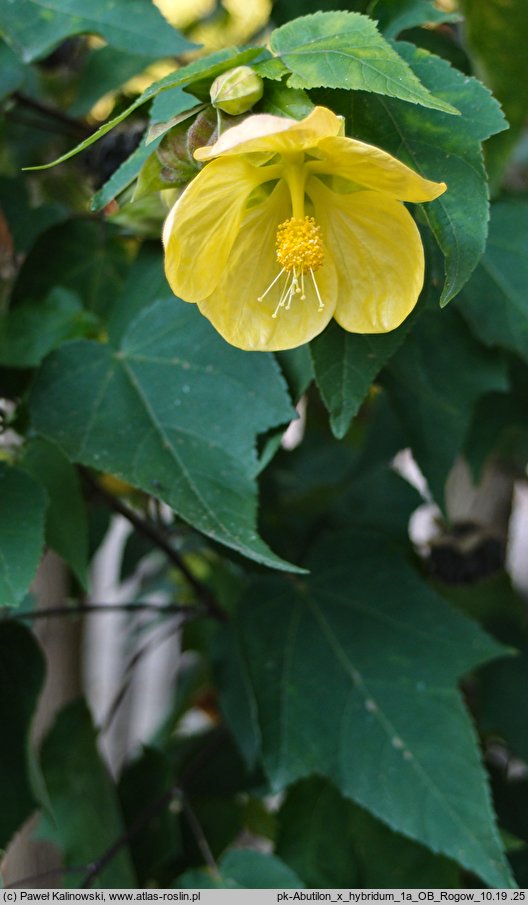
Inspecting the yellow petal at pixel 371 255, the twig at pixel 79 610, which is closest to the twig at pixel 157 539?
the twig at pixel 79 610

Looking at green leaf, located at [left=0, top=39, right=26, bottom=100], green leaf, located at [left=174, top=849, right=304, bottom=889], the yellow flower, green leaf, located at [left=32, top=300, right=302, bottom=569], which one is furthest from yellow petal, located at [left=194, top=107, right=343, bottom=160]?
green leaf, located at [left=174, top=849, right=304, bottom=889]

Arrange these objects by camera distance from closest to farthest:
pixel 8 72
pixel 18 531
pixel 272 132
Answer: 1. pixel 272 132
2. pixel 18 531
3. pixel 8 72

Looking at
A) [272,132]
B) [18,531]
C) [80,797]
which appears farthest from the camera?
[80,797]

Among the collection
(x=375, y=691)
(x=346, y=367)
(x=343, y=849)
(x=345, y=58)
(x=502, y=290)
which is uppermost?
(x=345, y=58)

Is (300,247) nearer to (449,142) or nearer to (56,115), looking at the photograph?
(449,142)

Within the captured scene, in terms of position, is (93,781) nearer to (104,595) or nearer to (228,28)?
(228,28)

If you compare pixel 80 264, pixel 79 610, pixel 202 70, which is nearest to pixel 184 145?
pixel 202 70

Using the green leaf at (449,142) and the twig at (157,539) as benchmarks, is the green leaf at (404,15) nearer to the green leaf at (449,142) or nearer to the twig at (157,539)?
the green leaf at (449,142)

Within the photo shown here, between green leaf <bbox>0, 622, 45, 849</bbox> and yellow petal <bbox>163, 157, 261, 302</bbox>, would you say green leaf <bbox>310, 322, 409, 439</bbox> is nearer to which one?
yellow petal <bbox>163, 157, 261, 302</bbox>
